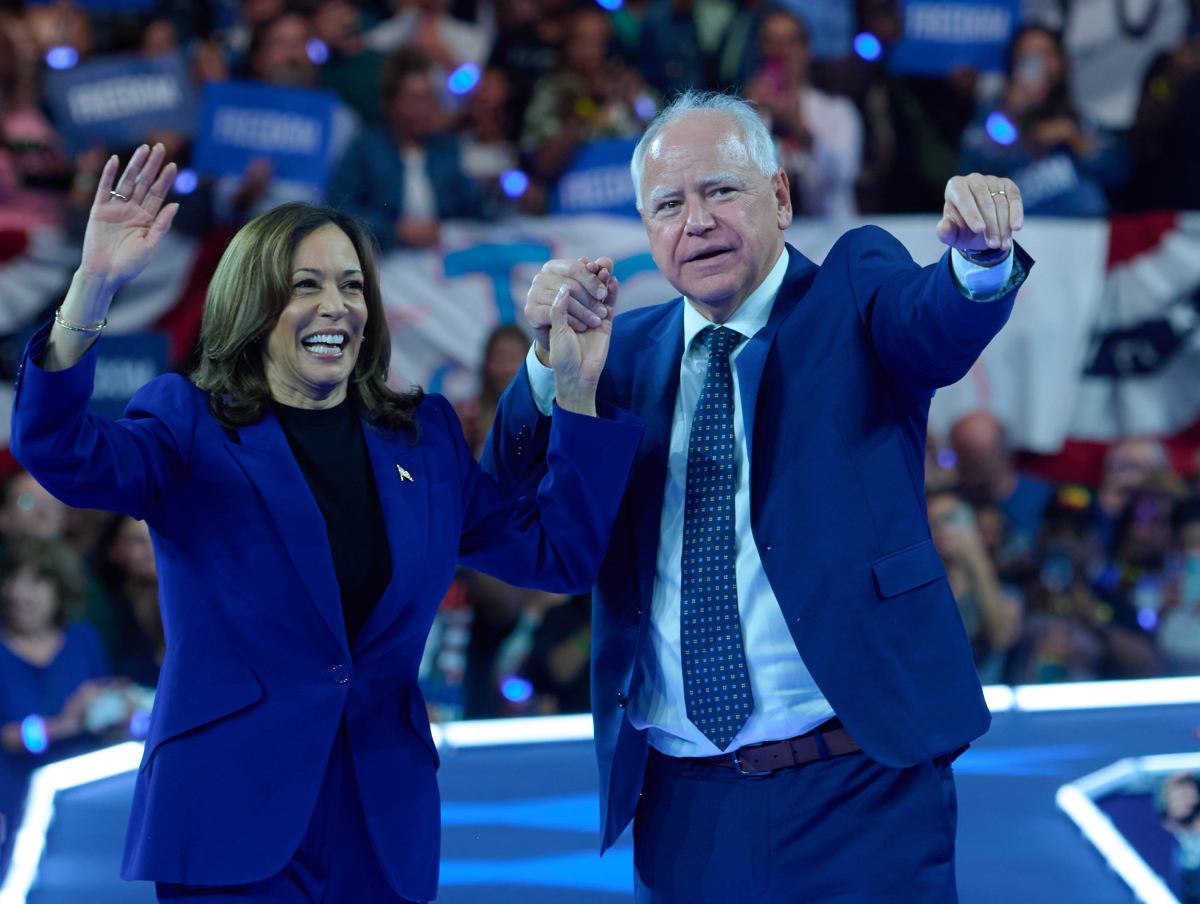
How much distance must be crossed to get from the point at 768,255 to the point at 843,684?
66 cm

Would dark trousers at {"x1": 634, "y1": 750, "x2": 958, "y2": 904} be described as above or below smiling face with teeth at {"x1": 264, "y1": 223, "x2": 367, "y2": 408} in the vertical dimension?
below

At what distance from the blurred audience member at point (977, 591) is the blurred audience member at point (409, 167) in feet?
6.78

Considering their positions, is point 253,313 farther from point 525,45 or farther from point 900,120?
point 900,120

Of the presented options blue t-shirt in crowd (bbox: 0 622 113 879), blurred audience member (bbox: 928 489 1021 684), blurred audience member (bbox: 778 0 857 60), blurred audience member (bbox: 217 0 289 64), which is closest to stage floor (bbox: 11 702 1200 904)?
blue t-shirt in crowd (bbox: 0 622 113 879)

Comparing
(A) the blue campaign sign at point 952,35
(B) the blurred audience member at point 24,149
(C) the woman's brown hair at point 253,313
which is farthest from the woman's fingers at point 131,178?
(A) the blue campaign sign at point 952,35

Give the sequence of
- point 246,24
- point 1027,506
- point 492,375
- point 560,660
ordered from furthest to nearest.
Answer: point 246,24 → point 1027,506 → point 492,375 → point 560,660

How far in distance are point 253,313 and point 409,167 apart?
356 centimetres

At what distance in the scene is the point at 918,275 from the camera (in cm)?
209

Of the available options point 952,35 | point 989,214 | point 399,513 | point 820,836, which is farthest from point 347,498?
point 952,35

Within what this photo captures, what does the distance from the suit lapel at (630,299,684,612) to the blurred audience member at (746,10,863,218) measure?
3483mm

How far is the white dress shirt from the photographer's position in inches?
81.2

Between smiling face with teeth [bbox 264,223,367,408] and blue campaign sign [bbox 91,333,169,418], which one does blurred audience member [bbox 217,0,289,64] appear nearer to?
blue campaign sign [bbox 91,333,169,418]

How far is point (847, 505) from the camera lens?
206 cm

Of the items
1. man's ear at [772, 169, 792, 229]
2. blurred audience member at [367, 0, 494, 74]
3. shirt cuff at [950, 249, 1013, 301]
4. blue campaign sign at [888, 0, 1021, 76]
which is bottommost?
shirt cuff at [950, 249, 1013, 301]
